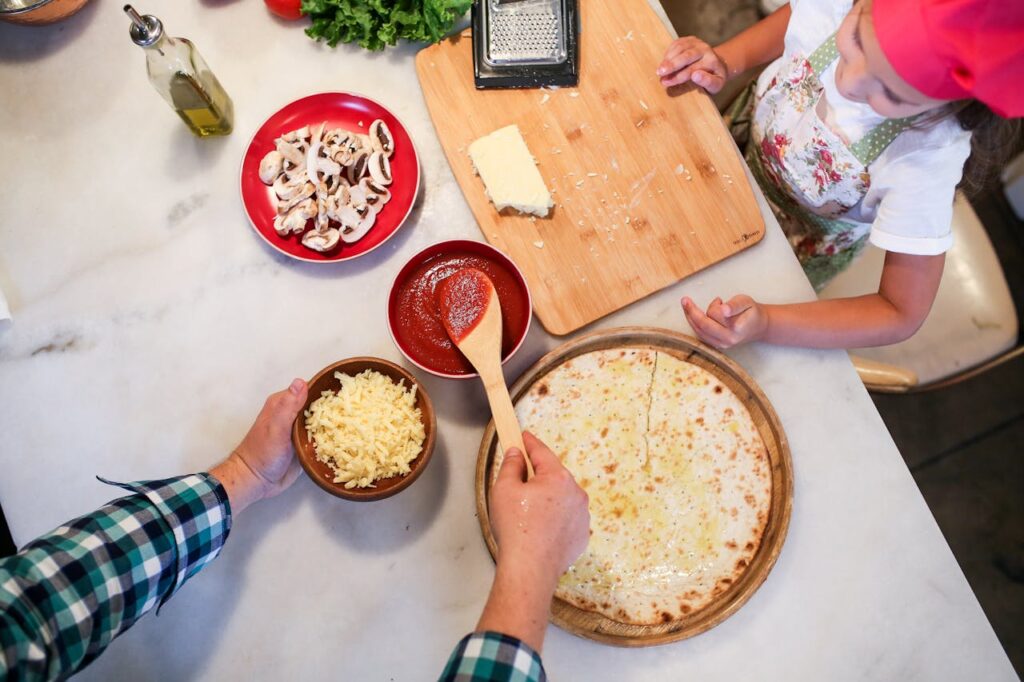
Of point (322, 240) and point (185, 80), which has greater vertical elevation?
point (185, 80)

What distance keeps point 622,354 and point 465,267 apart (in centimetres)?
34

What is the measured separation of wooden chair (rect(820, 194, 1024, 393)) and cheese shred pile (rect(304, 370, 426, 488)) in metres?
1.13

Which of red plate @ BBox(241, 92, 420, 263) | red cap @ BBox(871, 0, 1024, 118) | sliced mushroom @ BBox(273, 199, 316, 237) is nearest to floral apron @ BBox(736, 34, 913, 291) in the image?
red cap @ BBox(871, 0, 1024, 118)

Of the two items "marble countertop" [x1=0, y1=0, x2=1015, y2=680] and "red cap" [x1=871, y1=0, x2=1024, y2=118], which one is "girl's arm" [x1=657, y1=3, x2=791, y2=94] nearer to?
"marble countertop" [x1=0, y1=0, x2=1015, y2=680]

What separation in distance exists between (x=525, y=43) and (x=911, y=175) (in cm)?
77

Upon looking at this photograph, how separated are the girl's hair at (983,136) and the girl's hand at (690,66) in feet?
1.34

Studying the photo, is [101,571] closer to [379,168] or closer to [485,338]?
[485,338]

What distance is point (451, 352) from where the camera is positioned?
130 cm

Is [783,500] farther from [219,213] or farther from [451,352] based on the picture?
[219,213]

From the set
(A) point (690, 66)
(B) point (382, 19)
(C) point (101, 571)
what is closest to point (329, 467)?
(C) point (101, 571)

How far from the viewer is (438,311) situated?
1.30 metres

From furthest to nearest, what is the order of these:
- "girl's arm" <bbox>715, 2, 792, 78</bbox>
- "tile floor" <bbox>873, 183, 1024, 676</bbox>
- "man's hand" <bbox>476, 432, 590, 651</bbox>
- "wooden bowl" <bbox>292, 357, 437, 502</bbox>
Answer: "tile floor" <bbox>873, 183, 1024, 676</bbox> → "girl's arm" <bbox>715, 2, 792, 78</bbox> → "wooden bowl" <bbox>292, 357, 437, 502</bbox> → "man's hand" <bbox>476, 432, 590, 651</bbox>

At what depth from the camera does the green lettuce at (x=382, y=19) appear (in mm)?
1380

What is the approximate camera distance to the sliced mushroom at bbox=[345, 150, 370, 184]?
1.39 meters
